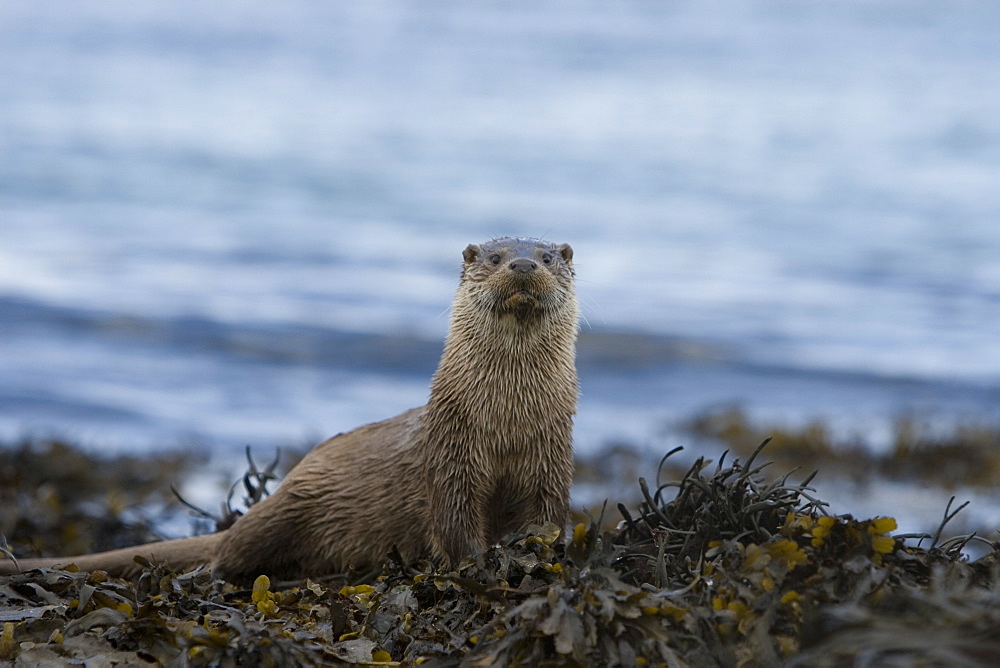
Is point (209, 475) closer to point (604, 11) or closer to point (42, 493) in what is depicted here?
point (42, 493)

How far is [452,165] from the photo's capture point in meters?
20.2

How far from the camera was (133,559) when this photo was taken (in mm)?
3605

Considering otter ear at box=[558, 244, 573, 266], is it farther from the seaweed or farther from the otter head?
the seaweed

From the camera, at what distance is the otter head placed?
382 cm

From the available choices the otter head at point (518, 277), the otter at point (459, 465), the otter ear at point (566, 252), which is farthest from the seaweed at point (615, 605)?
the otter ear at point (566, 252)

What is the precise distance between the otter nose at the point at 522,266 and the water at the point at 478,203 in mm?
788

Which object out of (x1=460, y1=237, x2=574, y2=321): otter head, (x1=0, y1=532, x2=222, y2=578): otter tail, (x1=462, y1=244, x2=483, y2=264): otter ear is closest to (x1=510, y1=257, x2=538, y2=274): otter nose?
(x1=460, y1=237, x2=574, y2=321): otter head

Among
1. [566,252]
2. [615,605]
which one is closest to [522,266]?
[566,252]

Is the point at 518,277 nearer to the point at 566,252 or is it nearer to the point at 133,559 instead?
the point at 566,252

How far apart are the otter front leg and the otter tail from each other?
89cm

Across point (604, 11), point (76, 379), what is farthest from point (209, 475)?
point (604, 11)

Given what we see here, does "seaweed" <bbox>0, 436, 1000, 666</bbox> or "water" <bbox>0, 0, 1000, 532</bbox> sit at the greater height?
"water" <bbox>0, 0, 1000, 532</bbox>

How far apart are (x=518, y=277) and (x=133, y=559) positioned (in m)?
1.47

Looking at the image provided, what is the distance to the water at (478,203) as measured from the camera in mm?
10609
